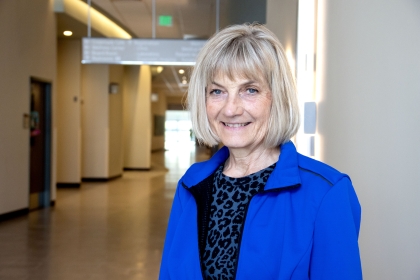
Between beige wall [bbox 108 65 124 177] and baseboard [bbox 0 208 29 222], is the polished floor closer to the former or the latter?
baseboard [bbox 0 208 29 222]

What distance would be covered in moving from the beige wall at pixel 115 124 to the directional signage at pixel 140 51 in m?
5.84

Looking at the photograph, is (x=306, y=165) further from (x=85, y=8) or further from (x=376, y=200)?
(x=85, y=8)

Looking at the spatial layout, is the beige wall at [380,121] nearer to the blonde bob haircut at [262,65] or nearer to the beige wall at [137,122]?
the blonde bob haircut at [262,65]

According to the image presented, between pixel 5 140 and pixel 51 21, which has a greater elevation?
pixel 51 21

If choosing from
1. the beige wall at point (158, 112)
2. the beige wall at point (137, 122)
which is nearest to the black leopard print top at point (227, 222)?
the beige wall at point (137, 122)

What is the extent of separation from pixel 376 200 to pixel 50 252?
456 cm

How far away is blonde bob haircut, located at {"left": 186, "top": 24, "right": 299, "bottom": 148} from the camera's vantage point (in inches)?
56.1

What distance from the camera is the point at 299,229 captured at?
1.27 metres

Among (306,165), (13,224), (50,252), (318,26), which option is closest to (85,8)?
(13,224)

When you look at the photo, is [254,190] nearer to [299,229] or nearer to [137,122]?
[299,229]

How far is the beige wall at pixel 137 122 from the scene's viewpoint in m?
18.2

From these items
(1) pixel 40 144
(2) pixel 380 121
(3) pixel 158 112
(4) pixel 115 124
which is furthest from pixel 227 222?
(3) pixel 158 112

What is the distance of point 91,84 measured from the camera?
14.5 m

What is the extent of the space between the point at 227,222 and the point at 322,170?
32 cm
